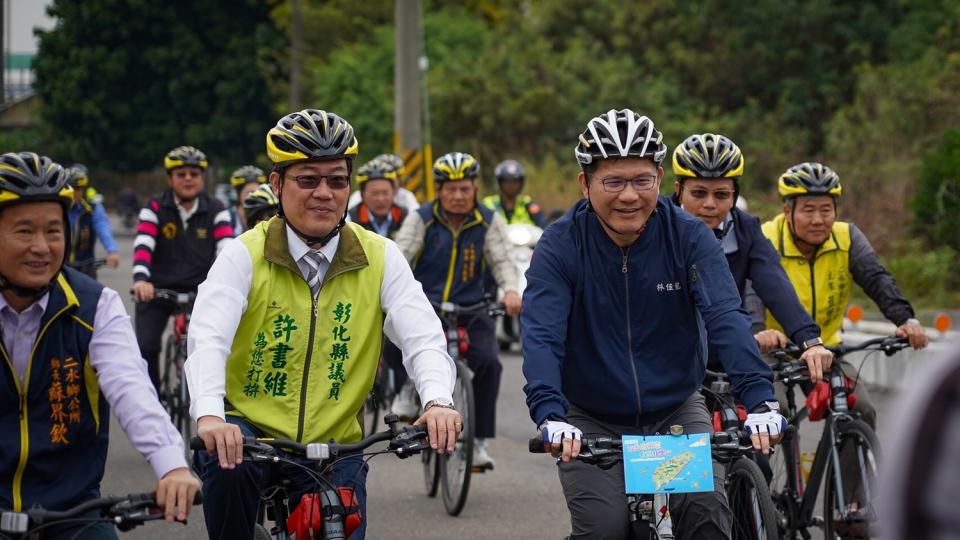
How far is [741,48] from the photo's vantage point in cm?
3831

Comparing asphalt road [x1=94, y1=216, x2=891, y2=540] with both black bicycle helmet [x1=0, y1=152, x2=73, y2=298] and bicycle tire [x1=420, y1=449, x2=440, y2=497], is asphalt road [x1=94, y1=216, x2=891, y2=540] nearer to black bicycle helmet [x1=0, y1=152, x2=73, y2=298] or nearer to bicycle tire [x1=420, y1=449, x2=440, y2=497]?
bicycle tire [x1=420, y1=449, x2=440, y2=497]

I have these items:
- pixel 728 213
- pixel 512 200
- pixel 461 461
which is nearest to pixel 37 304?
pixel 728 213

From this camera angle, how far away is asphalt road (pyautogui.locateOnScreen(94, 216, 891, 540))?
338 inches

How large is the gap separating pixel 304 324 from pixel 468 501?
16.1 ft

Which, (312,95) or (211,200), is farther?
(312,95)

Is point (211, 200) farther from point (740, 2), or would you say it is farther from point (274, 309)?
point (740, 2)

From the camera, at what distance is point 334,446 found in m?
4.60

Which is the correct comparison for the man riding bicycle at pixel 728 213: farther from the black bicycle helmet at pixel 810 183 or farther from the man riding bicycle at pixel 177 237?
the man riding bicycle at pixel 177 237

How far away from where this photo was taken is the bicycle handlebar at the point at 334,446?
4.53m

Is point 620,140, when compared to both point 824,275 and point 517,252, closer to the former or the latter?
point 824,275

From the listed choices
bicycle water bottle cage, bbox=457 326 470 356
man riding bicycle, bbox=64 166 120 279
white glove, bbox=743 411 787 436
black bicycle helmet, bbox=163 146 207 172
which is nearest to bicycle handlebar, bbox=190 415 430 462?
white glove, bbox=743 411 787 436

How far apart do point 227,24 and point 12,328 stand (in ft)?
199

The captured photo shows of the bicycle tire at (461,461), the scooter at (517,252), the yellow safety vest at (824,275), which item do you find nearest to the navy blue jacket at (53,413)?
the yellow safety vest at (824,275)

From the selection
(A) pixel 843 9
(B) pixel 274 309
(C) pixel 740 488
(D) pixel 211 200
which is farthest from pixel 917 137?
(B) pixel 274 309
